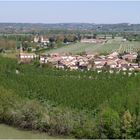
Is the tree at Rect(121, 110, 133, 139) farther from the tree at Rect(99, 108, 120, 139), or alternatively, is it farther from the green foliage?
the tree at Rect(99, 108, 120, 139)

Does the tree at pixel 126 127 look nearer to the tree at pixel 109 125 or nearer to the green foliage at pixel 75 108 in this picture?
the green foliage at pixel 75 108

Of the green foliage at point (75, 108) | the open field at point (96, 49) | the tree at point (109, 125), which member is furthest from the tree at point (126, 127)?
the open field at point (96, 49)

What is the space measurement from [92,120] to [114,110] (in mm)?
716

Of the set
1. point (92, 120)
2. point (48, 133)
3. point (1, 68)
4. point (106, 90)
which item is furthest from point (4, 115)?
point (1, 68)

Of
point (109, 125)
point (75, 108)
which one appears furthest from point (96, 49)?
point (109, 125)

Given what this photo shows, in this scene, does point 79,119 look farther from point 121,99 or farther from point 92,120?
point 121,99

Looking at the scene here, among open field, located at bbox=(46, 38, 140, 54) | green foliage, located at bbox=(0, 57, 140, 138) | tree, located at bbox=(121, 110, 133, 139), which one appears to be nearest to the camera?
tree, located at bbox=(121, 110, 133, 139)

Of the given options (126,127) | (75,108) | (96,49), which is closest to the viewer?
(126,127)

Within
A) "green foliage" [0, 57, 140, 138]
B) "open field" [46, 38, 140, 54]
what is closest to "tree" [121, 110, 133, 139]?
"green foliage" [0, 57, 140, 138]

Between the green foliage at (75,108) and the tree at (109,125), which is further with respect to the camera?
the green foliage at (75,108)

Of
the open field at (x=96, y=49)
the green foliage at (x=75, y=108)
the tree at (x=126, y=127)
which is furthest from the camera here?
the open field at (x=96, y=49)

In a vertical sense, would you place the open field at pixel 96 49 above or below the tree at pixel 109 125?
below

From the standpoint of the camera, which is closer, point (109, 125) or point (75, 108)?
point (109, 125)

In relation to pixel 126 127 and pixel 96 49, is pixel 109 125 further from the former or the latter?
pixel 96 49
